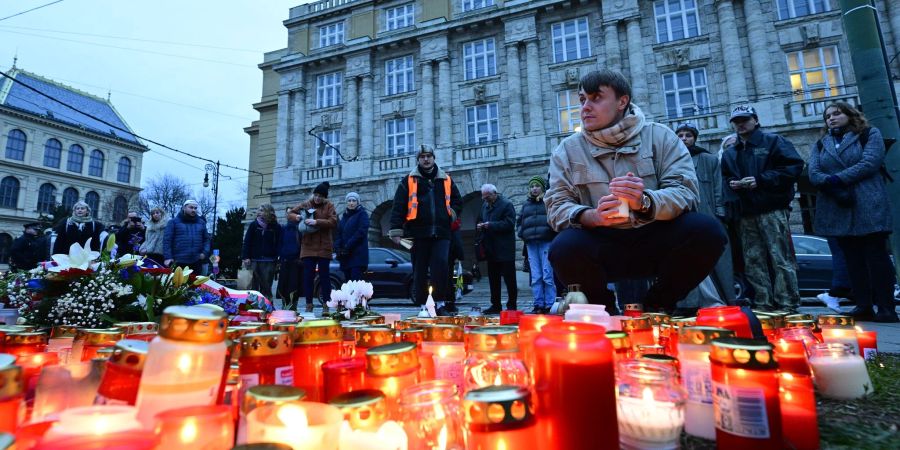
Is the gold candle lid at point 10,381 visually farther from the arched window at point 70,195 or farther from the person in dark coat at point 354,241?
the arched window at point 70,195

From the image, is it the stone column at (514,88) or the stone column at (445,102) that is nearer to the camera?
the stone column at (514,88)

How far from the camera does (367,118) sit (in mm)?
16781

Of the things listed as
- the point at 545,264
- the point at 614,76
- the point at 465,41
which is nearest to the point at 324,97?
the point at 465,41

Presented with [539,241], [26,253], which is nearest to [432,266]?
[539,241]

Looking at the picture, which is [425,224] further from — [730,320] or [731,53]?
[731,53]

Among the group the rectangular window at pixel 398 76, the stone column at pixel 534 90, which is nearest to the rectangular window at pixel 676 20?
the stone column at pixel 534 90

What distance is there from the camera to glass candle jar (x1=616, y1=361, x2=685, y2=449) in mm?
678

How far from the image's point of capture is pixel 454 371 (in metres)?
1.02

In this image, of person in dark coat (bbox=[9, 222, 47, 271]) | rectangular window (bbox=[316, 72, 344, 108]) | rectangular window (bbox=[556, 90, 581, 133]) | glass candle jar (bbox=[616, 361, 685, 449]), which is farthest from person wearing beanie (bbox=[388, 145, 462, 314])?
rectangular window (bbox=[316, 72, 344, 108])

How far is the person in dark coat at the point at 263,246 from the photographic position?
6965 mm

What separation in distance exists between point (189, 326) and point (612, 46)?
15940 mm

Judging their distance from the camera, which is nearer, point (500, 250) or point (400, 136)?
point (500, 250)

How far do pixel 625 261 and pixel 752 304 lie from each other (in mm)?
3130

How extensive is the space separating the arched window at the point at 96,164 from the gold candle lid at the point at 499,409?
52.2 metres
